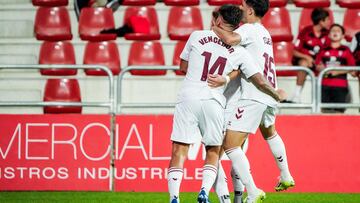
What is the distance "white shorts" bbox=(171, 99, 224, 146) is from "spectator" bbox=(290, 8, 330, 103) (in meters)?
4.30

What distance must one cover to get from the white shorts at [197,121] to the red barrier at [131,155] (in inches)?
117

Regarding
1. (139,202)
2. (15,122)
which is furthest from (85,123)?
(139,202)

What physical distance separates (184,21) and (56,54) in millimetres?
1929

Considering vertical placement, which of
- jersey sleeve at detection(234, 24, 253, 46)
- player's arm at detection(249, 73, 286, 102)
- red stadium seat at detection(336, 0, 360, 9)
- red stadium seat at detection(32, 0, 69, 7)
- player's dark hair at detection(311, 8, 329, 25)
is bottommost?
red stadium seat at detection(32, 0, 69, 7)

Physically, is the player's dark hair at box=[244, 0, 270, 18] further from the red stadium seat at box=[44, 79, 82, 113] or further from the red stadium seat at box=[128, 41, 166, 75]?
the red stadium seat at box=[128, 41, 166, 75]

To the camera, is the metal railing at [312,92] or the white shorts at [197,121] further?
the metal railing at [312,92]

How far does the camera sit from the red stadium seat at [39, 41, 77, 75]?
14922 mm

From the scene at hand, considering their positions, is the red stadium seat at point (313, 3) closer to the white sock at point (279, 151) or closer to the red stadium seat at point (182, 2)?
the red stadium seat at point (182, 2)

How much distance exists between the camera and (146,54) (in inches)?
583

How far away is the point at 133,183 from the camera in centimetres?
A: 1231

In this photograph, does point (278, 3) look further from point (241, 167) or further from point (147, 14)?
point (241, 167)

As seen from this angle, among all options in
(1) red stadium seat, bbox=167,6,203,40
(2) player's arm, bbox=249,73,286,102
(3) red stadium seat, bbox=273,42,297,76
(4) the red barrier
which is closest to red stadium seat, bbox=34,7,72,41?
(1) red stadium seat, bbox=167,6,203,40

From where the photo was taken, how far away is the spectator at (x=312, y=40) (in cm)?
1354

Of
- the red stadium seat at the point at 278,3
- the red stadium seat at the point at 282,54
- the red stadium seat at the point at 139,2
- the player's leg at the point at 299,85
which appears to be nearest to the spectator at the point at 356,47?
the player's leg at the point at 299,85
